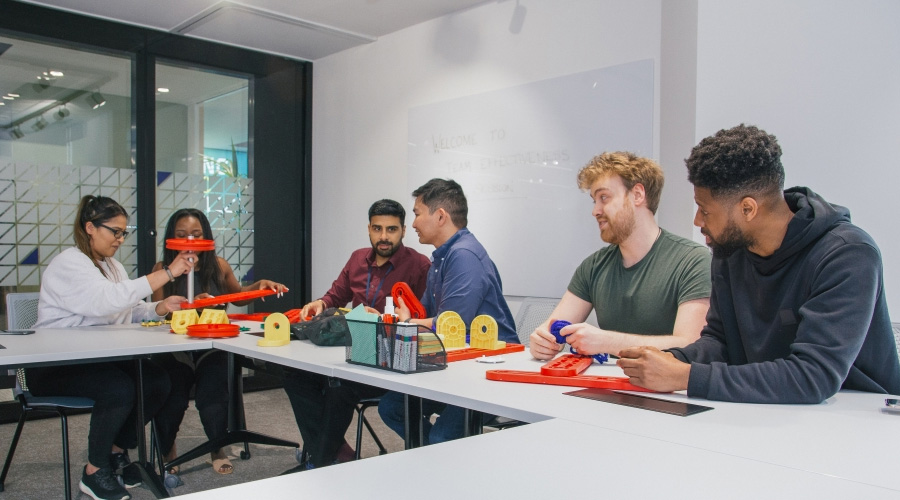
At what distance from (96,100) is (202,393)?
2.45 metres

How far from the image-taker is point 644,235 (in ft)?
7.68

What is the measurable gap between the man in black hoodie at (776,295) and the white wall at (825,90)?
1.32 m

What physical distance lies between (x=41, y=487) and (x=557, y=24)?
3.44m

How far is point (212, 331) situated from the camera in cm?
279

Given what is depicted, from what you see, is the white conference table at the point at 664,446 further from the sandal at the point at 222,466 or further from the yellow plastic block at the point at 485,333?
the sandal at the point at 222,466

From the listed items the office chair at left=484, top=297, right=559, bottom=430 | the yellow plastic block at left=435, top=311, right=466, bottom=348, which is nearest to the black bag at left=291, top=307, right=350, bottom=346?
the yellow plastic block at left=435, top=311, right=466, bottom=348

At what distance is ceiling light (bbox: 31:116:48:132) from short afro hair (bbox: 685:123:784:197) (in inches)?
168

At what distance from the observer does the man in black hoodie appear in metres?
1.45

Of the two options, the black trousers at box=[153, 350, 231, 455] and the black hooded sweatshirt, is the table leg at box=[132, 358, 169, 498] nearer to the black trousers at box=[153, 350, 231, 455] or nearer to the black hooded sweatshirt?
the black trousers at box=[153, 350, 231, 455]

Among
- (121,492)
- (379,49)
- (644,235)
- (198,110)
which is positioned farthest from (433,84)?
(121,492)

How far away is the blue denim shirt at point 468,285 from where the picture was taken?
2.66 meters

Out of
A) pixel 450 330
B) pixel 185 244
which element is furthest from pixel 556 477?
pixel 185 244

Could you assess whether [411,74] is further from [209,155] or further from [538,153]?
[209,155]

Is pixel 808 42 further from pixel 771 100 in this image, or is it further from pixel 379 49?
pixel 379 49
